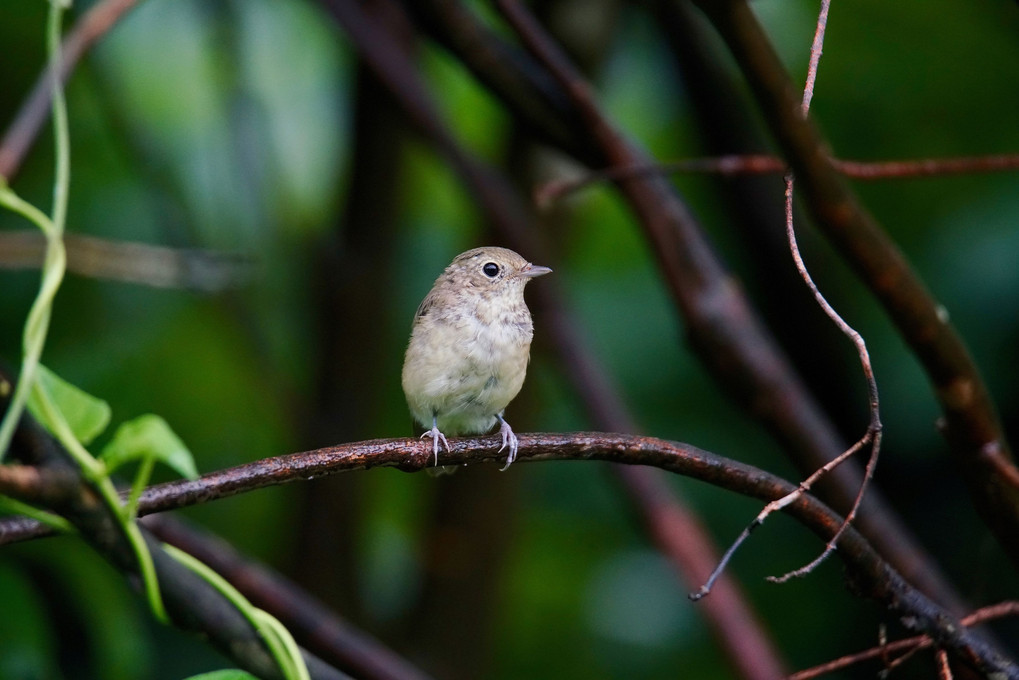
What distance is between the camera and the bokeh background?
3.55 metres

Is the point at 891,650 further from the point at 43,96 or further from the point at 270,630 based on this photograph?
the point at 43,96

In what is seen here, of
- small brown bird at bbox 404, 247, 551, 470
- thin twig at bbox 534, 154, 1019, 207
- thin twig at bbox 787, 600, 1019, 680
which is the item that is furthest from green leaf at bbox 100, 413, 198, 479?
small brown bird at bbox 404, 247, 551, 470

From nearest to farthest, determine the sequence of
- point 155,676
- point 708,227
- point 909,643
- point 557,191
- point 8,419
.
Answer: point 8,419 → point 909,643 → point 557,191 → point 155,676 → point 708,227

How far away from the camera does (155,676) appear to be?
356cm

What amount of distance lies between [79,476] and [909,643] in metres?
1.13

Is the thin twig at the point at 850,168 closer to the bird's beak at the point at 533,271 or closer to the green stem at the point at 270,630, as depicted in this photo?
the bird's beak at the point at 533,271

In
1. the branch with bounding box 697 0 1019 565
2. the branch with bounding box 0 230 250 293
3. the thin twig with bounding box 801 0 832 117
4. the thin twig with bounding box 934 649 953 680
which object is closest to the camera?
the thin twig with bounding box 934 649 953 680

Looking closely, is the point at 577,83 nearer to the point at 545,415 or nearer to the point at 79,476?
the point at 79,476

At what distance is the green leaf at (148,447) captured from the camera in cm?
95

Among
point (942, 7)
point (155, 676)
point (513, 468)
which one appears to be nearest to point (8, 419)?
point (513, 468)

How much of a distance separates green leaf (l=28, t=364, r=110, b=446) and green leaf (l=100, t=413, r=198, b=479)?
79 millimetres

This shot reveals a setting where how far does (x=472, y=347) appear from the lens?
285 centimetres

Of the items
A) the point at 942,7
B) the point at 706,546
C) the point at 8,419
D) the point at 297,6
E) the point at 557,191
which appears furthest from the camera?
the point at 297,6

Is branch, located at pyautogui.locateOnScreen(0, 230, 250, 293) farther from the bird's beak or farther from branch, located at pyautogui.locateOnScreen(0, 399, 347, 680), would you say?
branch, located at pyautogui.locateOnScreen(0, 399, 347, 680)
